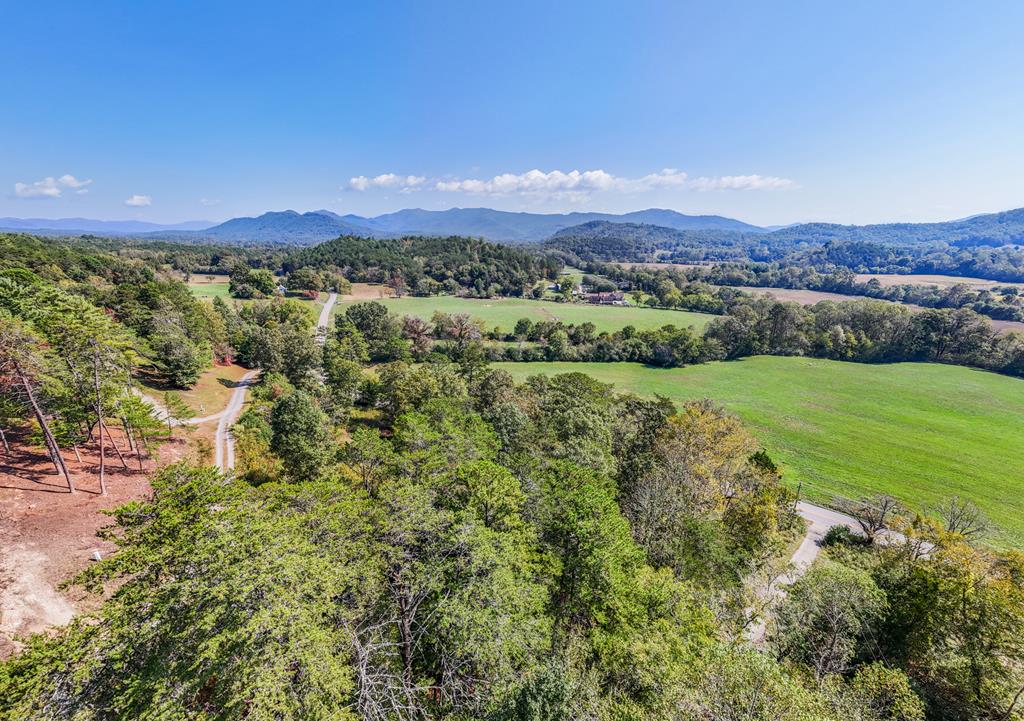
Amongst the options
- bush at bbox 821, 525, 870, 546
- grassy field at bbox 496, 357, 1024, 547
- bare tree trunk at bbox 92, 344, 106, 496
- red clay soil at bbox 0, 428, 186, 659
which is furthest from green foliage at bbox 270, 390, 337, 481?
grassy field at bbox 496, 357, 1024, 547

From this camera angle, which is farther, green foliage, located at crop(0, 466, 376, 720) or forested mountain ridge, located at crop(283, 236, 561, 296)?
forested mountain ridge, located at crop(283, 236, 561, 296)

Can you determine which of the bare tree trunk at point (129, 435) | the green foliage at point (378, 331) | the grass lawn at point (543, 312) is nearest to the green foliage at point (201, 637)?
the bare tree trunk at point (129, 435)

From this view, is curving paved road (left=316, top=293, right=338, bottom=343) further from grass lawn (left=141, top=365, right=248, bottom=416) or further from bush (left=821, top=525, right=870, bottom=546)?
bush (left=821, top=525, right=870, bottom=546)

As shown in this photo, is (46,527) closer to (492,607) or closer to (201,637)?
(201,637)

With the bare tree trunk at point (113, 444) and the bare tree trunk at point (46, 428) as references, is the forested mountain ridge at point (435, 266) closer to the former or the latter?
the bare tree trunk at point (113, 444)

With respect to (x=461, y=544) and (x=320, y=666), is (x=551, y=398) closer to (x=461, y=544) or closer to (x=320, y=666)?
(x=461, y=544)

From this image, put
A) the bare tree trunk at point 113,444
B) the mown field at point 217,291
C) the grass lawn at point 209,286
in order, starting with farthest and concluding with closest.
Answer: the grass lawn at point 209,286 < the mown field at point 217,291 < the bare tree trunk at point 113,444
